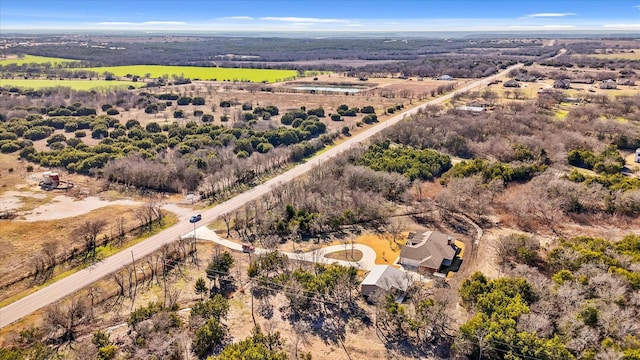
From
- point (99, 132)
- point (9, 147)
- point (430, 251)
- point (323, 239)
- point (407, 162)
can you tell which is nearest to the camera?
point (430, 251)

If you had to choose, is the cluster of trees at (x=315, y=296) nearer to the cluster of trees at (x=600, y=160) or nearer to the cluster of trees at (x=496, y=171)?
the cluster of trees at (x=496, y=171)

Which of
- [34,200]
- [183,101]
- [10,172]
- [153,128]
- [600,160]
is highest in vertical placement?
[183,101]

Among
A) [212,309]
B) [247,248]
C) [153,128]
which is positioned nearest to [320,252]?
[247,248]

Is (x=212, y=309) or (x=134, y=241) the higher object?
(x=212, y=309)

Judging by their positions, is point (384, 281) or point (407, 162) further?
→ point (407, 162)

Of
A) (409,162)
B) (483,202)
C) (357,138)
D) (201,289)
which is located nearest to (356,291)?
(201,289)

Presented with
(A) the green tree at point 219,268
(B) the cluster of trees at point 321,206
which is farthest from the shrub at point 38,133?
(A) the green tree at point 219,268

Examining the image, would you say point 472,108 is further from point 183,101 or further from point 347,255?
point 183,101

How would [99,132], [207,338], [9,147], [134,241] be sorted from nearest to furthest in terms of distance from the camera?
1. [207,338]
2. [134,241]
3. [9,147]
4. [99,132]
